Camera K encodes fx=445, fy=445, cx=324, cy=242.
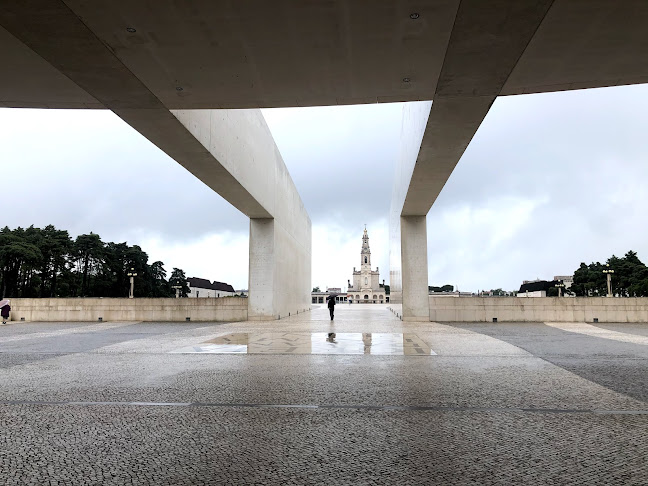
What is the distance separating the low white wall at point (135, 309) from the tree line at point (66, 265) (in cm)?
3101

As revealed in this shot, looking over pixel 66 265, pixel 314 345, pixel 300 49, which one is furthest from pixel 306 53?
pixel 66 265

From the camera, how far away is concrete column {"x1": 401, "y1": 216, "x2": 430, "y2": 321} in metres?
24.4

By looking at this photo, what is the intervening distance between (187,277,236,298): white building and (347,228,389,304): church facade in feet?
121

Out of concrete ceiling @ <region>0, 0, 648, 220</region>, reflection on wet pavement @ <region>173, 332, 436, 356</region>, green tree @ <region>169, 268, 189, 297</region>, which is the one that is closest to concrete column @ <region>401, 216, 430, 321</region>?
reflection on wet pavement @ <region>173, 332, 436, 356</region>

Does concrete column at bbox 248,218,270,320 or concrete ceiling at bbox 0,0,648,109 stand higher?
concrete ceiling at bbox 0,0,648,109

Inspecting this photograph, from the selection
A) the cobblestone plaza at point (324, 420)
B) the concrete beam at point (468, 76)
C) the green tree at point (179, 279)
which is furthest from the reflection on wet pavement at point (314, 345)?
the green tree at point (179, 279)

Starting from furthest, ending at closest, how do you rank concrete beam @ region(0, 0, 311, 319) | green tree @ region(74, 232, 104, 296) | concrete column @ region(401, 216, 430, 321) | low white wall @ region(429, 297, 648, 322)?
green tree @ region(74, 232, 104, 296) → concrete column @ region(401, 216, 430, 321) → low white wall @ region(429, 297, 648, 322) → concrete beam @ region(0, 0, 311, 319)

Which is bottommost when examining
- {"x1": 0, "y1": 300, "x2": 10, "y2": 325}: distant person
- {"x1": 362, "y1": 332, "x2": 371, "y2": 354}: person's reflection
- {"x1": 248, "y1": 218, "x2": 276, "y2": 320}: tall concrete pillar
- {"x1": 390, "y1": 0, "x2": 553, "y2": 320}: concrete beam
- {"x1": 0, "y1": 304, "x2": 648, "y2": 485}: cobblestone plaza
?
{"x1": 0, "y1": 304, "x2": 648, "y2": 485}: cobblestone plaza

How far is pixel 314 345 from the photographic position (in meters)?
12.5

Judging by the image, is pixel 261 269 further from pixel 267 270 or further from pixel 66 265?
pixel 66 265

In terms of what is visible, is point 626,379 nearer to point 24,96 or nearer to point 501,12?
point 501,12

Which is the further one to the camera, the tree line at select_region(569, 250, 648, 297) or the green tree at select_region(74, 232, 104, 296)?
the tree line at select_region(569, 250, 648, 297)

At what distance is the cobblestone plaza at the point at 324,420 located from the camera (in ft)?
12.0

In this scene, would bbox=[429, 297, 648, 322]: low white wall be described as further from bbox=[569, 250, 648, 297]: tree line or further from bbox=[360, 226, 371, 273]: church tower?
bbox=[360, 226, 371, 273]: church tower
